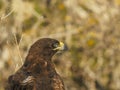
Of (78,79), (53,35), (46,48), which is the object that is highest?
(46,48)

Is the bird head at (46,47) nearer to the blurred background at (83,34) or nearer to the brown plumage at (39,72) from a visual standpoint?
the brown plumage at (39,72)

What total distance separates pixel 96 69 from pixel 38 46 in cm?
616

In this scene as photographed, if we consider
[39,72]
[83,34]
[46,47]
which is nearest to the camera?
[39,72]

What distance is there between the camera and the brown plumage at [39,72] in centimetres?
584

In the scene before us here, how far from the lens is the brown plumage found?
584 cm

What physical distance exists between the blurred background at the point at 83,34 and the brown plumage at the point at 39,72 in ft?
18.8

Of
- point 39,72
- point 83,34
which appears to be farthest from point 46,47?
point 83,34

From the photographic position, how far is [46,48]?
6.32 metres

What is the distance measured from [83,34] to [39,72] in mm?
6676

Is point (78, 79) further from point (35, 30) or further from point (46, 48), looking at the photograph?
point (46, 48)

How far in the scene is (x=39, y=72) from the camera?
602 centimetres

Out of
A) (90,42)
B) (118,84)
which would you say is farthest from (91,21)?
(118,84)

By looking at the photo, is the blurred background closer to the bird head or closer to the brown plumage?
the bird head

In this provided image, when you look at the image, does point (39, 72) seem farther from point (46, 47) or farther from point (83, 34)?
point (83, 34)
